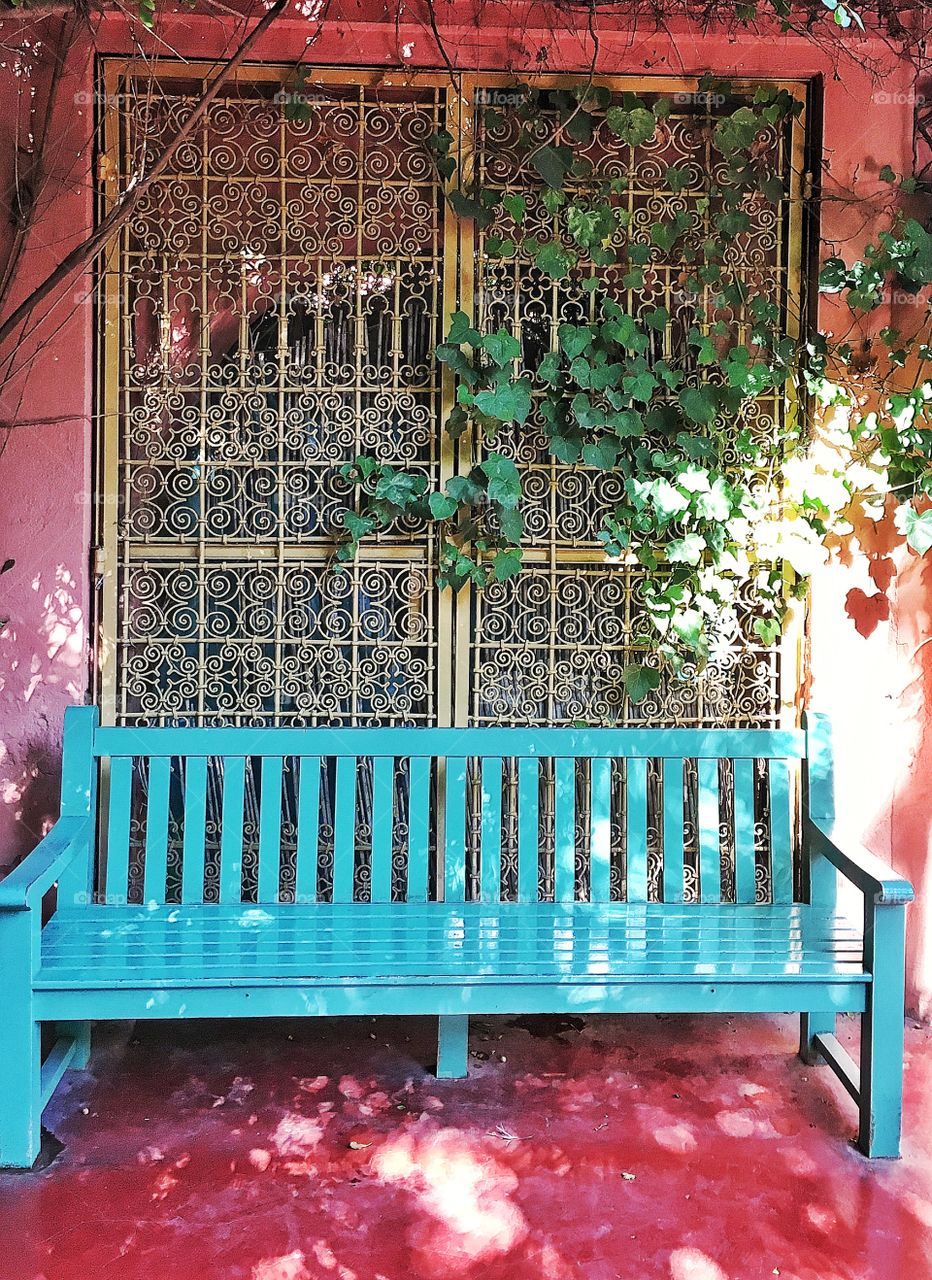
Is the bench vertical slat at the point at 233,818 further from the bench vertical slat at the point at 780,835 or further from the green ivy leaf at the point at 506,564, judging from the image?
the bench vertical slat at the point at 780,835

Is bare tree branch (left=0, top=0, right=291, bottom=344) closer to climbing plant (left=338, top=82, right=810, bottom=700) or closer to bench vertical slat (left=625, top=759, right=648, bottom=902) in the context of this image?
climbing plant (left=338, top=82, right=810, bottom=700)

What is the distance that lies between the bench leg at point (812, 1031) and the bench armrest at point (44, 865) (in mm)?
2259

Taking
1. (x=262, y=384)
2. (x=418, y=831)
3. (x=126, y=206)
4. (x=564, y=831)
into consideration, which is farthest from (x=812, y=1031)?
(x=126, y=206)

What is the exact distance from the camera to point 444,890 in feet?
10.6

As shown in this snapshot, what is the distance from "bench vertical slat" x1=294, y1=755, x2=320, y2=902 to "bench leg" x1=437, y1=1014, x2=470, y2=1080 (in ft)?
1.84

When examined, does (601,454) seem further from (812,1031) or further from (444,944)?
(812,1031)

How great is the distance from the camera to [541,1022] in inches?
133

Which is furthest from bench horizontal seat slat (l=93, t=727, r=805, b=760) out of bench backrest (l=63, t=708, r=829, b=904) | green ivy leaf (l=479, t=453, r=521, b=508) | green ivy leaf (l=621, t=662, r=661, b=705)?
green ivy leaf (l=479, t=453, r=521, b=508)

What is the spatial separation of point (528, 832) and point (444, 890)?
32 cm

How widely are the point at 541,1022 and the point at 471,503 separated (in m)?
1.72

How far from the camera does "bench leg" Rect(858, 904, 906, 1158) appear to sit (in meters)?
2.67

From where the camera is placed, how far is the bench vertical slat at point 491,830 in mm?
3230

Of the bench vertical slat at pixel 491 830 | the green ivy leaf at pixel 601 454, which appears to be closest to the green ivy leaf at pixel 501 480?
the green ivy leaf at pixel 601 454

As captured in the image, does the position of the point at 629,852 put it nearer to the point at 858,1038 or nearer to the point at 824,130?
the point at 858,1038
